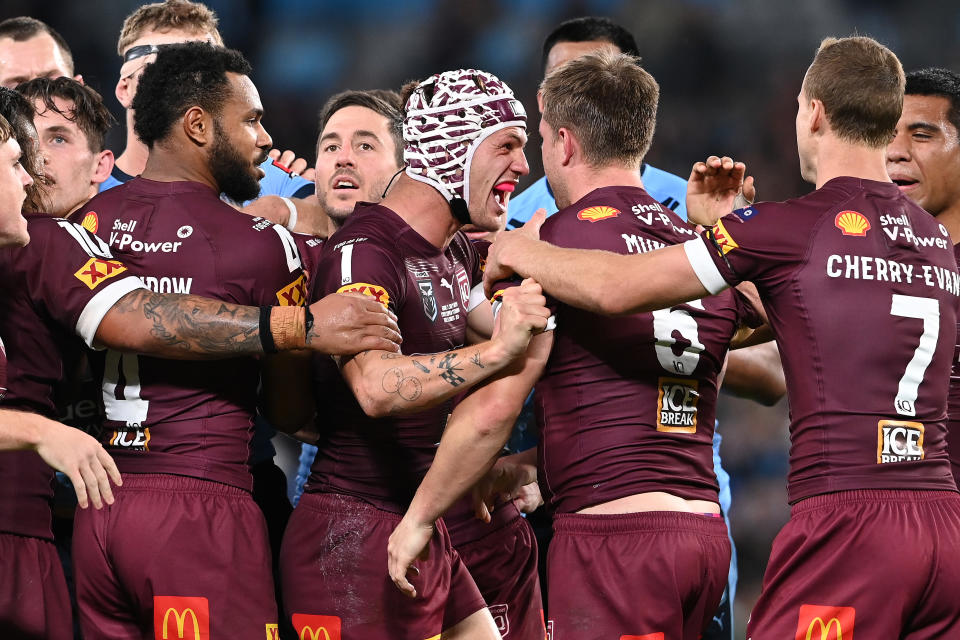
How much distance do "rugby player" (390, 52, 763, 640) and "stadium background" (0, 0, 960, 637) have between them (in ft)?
18.3

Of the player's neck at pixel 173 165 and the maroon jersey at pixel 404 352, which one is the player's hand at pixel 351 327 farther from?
the player's neck at pixel 173 165

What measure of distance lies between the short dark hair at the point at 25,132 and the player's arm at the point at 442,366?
1511 millimetres

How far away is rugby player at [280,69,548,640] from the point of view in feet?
11.7

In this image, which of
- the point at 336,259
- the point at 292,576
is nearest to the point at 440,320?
the point at 336,259

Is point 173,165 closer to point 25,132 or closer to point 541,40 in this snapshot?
point 25,132

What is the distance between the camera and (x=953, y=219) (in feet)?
16.4

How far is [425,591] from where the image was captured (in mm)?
3820

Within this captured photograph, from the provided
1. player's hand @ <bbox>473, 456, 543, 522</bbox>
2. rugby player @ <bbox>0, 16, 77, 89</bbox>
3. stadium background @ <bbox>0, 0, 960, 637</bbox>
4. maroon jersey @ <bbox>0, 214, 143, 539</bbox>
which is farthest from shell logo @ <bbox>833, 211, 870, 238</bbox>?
stadium background @ <bbox>0, 0, 960, 637</bbox>

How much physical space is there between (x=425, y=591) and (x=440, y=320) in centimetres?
96

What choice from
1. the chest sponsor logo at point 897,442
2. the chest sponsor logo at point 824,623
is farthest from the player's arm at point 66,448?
the chest sponsor logo at point 897,442

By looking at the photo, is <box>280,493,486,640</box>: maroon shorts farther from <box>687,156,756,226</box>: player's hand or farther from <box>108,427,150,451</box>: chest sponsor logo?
<box>687,156,756,226</box>: player's hand

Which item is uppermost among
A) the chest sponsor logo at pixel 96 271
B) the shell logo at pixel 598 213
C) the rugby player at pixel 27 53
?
the rugby player at pixel 27 53

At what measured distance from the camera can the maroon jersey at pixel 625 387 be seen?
3740 millimetres

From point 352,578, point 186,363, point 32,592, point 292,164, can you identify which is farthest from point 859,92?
point 292,164
